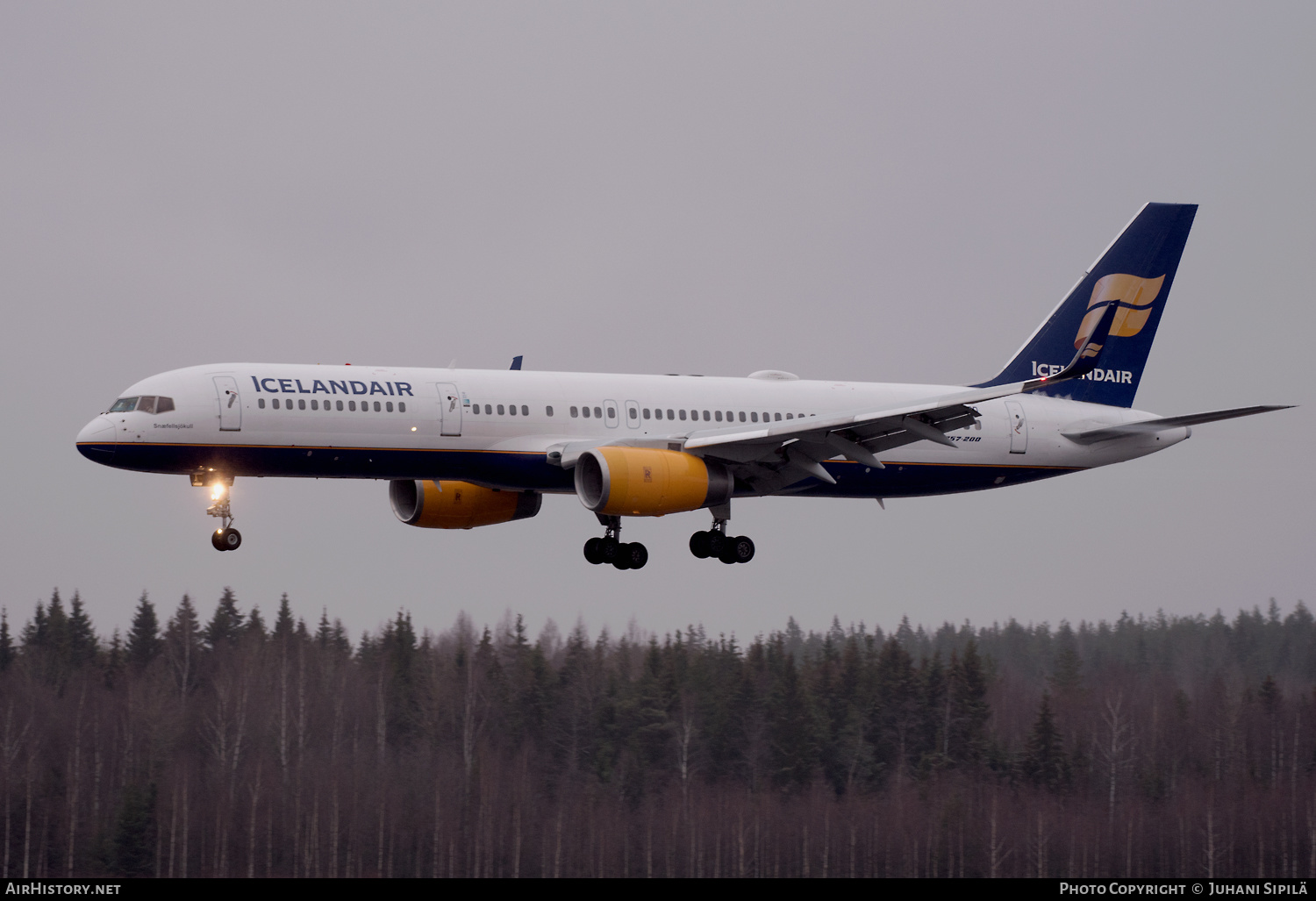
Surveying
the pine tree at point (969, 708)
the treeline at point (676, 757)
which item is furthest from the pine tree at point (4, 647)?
the pine tree at point (969, 708)

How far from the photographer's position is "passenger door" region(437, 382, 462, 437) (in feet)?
136

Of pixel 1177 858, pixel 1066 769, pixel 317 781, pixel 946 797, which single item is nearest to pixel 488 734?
pixel 317 781

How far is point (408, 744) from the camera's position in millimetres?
92250

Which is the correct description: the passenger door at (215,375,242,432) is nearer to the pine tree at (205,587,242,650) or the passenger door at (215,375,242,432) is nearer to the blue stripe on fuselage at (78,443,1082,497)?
the blue stripe on fuselage at (78,443,1082,497)

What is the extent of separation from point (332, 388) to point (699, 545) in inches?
458

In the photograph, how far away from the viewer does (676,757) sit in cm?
9162

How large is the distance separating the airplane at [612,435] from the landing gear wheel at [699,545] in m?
0.06

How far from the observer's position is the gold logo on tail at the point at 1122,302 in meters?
53.2

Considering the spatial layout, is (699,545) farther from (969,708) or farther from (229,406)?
(969,708)

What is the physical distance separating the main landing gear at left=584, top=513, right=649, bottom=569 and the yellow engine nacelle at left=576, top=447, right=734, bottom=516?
4.28 meters

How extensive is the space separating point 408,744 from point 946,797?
29.9m

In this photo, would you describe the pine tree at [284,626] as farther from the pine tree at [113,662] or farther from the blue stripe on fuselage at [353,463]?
the blue stripe on fuselage at [353,463]

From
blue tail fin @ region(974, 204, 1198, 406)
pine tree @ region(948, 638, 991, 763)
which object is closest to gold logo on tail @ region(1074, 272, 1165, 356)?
blue tail fin @ region(974, 204, 1198, 406)

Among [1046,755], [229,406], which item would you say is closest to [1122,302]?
Result: [229,406]
